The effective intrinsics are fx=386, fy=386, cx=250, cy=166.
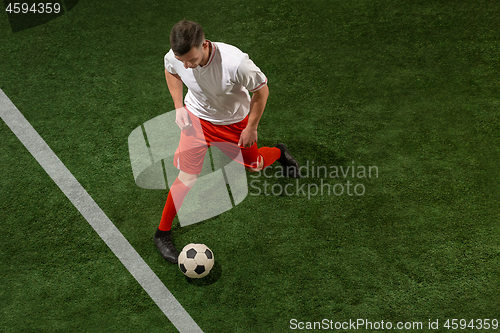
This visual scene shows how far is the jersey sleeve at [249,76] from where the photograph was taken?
2494 millimetres

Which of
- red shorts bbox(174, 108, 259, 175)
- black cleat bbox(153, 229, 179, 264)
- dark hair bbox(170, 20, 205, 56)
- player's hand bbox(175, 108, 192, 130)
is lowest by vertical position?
black cleat bbox(153, 229, 179, 264)

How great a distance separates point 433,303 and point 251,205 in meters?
1.66

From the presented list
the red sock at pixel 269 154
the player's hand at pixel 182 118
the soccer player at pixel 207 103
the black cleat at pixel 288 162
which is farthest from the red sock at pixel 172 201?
Answer: the black cleat at pixel 288 162

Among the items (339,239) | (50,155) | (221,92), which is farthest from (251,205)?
(50,155)

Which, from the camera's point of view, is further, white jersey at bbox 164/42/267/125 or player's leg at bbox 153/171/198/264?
player's leg at bbox 153/171/198/264

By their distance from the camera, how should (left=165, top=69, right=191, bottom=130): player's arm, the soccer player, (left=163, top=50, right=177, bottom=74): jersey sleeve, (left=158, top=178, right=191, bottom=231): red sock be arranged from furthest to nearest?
(left=158, top=178, right=191, bottom=231): red sock
(left=165, top=69, right=191, bottom=130): player's arm
(left=163, top=50, right=177, bottom=74): jersey sleeve
the soccer player

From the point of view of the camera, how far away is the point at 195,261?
300cm

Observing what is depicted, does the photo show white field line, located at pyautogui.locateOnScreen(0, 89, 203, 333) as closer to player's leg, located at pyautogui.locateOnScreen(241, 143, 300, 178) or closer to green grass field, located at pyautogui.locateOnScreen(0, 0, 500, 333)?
green grass field, located at pyautogui.locateOnScreen(0, 0, 500, 333)

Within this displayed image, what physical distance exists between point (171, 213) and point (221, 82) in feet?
3.95

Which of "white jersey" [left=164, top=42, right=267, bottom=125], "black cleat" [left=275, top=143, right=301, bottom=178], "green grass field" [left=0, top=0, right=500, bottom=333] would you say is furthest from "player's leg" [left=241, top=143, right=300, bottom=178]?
"white jersey" [left=164, top=42, right=267, bottom=125]

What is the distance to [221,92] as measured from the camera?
8.79 feet

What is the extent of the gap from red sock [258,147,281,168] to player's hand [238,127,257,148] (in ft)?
1.63

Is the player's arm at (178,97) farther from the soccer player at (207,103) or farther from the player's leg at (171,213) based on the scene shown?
the player's leg at (171,213)

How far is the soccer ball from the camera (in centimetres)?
300
